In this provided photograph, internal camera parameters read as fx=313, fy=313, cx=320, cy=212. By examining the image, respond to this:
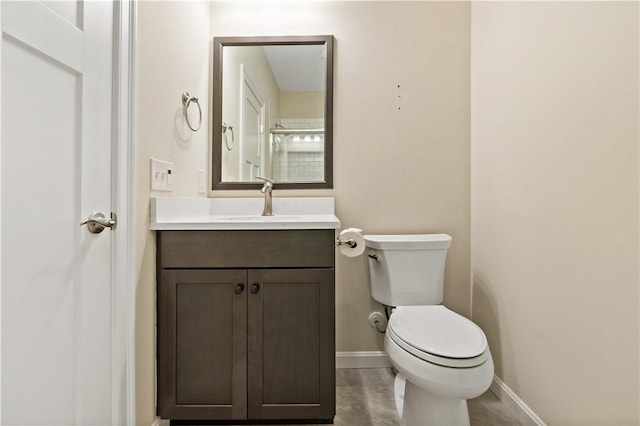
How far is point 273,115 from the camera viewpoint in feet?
6.12

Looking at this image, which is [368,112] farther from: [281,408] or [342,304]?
[281,408]

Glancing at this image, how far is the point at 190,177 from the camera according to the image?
62.6 inches

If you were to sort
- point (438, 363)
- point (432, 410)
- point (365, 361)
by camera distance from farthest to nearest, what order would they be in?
point (365, 361), point (432, 410), point (438, 363)

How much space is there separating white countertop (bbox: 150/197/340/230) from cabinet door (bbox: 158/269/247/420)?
197mm

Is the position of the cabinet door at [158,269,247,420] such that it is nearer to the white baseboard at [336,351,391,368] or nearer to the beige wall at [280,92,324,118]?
the white baseboard at [336,351,391,368]

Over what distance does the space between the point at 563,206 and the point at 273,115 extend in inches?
58.3

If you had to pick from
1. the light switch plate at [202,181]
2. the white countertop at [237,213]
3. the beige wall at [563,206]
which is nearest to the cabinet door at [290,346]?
the white countertop at [237,213]

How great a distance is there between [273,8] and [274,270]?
5.13ft

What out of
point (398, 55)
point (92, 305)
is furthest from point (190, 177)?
point (398, 55)

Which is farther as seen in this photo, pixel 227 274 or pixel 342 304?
pixel 342 304

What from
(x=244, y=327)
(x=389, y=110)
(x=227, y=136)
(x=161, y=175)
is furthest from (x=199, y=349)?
(x=389, y=110)

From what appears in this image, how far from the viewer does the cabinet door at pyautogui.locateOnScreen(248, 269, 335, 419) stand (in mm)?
1210

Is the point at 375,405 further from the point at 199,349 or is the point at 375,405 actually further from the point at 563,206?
the point at 563,206

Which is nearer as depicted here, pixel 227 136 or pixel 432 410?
pixel 432 410
